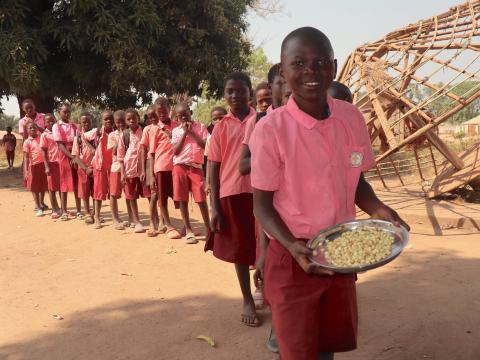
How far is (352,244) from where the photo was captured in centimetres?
171

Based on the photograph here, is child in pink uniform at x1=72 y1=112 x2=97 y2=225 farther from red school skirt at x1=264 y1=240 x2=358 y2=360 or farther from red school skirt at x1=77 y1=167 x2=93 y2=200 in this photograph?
red school skirt at x1=264 y1=240 x2=358 y2=360

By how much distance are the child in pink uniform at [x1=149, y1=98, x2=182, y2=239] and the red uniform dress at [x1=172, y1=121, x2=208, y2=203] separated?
20 centimetres

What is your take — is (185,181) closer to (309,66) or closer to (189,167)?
(189,167)

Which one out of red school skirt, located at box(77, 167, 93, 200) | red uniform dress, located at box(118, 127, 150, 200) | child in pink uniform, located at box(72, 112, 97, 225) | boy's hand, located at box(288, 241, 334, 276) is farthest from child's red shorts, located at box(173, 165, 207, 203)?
boy's hand, located at box(288, 241, 334, 276)

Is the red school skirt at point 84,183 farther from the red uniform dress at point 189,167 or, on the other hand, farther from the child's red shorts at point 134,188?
the red uniform dress at point 189,167

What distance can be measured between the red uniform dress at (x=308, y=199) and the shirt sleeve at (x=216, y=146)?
151cm

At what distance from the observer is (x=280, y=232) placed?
1.66m

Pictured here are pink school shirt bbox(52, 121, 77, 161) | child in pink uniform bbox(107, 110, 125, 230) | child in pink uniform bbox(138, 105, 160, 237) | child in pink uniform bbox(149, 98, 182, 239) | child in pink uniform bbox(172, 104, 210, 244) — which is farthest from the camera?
pink school shirt bbox(52, 121, 77, 161)

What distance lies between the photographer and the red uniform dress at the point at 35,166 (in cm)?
743

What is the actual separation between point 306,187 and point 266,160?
0.54 feet

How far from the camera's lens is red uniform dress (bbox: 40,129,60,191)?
23.6 feet

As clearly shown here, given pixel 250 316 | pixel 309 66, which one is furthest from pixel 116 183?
pixel 309 66

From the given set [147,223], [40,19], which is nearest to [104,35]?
[40,19]

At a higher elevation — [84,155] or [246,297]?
[84,155]
